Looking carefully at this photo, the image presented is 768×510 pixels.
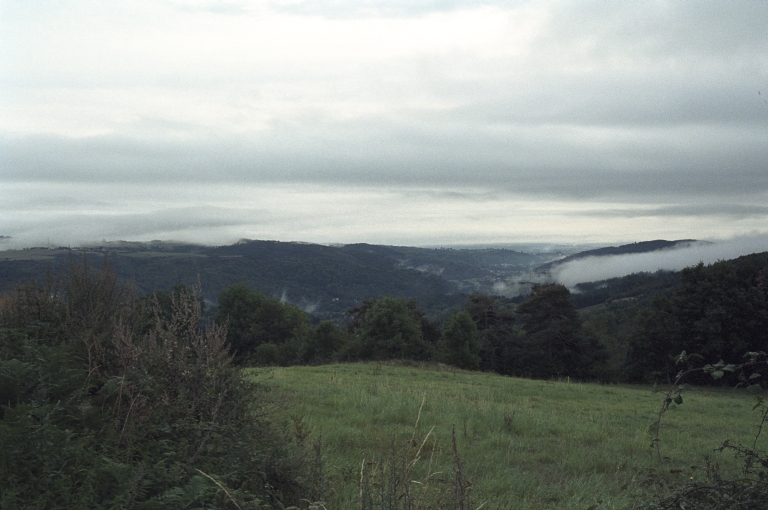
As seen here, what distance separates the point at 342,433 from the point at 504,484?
2.64 metres

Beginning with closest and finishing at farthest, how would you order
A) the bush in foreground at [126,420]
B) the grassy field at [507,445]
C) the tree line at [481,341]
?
the bush in foreground at [126,420]
the grassy field at [507,445]
the tree line at [481,341]

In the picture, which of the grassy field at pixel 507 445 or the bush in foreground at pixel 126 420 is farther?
the grassy field at pixel 507 445

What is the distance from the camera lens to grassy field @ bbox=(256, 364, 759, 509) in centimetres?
573

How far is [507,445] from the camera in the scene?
330 inches

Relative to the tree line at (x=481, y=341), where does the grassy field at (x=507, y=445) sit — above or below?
above

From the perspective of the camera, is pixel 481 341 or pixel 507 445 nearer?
pixel 507 445

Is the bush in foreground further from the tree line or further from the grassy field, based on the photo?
the tree line

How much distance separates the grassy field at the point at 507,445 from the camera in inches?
226

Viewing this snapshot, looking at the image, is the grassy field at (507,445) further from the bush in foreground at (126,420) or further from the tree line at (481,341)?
the tree line at (481,341)

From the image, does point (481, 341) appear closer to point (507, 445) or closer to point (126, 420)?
point (507, 445)

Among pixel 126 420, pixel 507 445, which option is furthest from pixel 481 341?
pixel 126 420

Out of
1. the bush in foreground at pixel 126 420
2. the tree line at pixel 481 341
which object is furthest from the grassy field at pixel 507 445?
the tree line at pixel 481 341

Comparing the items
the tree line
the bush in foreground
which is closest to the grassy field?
the bush in foreground

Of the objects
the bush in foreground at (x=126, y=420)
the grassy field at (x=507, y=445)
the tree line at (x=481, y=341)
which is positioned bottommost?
the tree line at (x=481, y=341)
